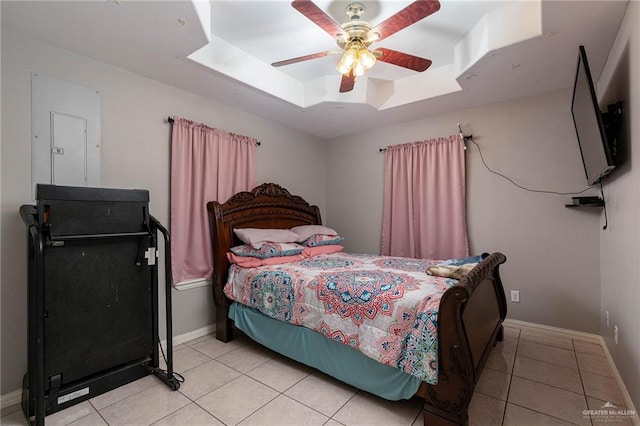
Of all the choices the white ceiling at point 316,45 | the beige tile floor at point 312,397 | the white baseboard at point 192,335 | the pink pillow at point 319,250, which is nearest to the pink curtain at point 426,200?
the white ceiling at point 316,45

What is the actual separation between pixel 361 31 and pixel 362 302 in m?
1.82

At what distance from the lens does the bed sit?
1525mm

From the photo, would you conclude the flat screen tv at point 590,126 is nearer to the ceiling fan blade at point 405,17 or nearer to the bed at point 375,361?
the bed at point 375,361

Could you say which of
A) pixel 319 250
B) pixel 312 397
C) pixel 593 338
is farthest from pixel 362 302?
pixel 593 338

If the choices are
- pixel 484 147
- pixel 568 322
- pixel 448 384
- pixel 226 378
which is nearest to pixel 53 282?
pixel 226 378

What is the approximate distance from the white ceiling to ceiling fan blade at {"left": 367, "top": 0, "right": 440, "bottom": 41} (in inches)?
14.9

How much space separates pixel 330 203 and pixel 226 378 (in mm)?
2979

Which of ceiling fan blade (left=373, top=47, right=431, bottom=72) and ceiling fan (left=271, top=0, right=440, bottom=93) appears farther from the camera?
ceiling fan blade (left=373, top=47, right=431, bottom=72)

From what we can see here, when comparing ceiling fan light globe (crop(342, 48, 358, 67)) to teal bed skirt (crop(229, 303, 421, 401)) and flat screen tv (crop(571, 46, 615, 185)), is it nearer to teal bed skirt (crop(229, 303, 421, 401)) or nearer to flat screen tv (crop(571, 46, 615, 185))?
flat screen tv (crop(571, 46, 615, 185))

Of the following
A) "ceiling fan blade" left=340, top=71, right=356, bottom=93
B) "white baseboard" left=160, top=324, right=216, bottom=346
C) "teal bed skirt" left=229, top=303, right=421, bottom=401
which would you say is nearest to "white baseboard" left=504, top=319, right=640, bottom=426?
"teal bed skirt" left=229, top=303, right=421, bottom=401

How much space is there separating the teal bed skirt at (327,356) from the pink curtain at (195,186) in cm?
68

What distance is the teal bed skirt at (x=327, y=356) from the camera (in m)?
1.76

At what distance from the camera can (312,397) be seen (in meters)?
1.96

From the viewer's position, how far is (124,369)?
207cm
